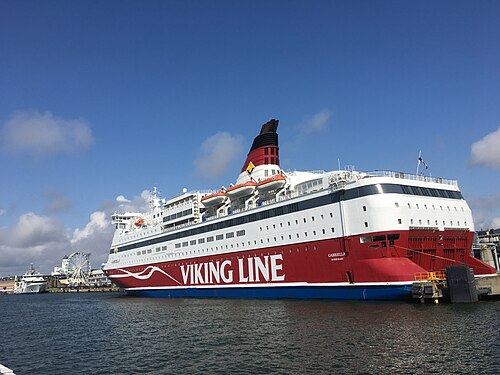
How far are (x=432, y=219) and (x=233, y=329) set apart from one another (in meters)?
18.2

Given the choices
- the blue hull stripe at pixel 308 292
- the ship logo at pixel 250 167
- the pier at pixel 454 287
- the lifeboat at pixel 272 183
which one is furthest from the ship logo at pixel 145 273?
the pier at pixel 454 287

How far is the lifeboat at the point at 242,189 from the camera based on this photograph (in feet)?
138

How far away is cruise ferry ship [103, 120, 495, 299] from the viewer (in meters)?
29.8

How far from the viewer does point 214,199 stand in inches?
1817

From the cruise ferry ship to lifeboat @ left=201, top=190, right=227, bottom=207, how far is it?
13 centimetres

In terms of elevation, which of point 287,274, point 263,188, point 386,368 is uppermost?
point 263,188

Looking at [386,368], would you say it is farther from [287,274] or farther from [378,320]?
[287,274]

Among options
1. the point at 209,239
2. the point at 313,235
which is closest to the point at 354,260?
the point at 313,235

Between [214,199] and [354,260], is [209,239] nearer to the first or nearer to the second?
[214,199]

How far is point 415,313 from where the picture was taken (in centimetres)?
2355

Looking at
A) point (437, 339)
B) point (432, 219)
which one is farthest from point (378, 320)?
point (432, 219)

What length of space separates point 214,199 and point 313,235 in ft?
51.3

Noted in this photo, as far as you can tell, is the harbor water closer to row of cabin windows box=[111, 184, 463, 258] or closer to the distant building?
row of cabin windows box=[111, 184, 463, 258]

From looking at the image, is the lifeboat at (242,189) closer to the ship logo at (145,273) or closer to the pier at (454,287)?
the ship logo at (145,273)
